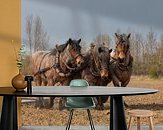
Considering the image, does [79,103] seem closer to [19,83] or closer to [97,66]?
[97,66]

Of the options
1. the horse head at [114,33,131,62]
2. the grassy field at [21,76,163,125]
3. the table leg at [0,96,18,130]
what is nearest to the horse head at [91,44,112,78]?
the horse head at [114,33,131,62]

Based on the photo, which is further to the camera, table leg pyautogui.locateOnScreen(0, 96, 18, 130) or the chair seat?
the chair seat

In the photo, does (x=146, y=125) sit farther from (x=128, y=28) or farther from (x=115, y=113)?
(x=115, y=113)

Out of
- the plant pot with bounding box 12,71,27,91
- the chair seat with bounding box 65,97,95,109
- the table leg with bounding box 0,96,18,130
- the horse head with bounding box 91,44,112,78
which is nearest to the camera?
the table leg with bounding box 0,96,18,130

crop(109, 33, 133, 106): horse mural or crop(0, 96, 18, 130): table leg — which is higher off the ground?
crop(109, 33, 133, 106): horse mural

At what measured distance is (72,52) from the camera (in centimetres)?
525

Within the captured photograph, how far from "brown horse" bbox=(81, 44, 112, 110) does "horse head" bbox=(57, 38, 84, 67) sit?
13cm

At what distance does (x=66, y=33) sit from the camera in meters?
5.33

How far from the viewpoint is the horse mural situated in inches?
207

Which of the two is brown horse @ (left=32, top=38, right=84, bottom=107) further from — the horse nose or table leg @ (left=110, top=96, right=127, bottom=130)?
table leg @ (left=110, top=96, right=127, bottom=130)

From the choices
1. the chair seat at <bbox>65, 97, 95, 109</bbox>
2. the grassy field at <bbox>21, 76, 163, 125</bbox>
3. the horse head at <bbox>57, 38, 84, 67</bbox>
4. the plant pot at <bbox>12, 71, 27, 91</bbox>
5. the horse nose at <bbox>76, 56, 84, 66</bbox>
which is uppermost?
the horse head at <bbox>57, 38, 84, 67</bbox>

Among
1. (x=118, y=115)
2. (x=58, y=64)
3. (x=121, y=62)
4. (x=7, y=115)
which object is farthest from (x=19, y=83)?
(x=121, y=62)

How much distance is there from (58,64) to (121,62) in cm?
97

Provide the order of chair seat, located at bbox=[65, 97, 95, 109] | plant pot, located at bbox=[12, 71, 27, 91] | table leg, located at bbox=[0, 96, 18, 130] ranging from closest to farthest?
table leg, located at bbox=[0, 96, 18, 130] < plant pot, located at bbox=[12, 71, 27, 91] < chair seat, located at bbox=[65, 97, 95, 109]
